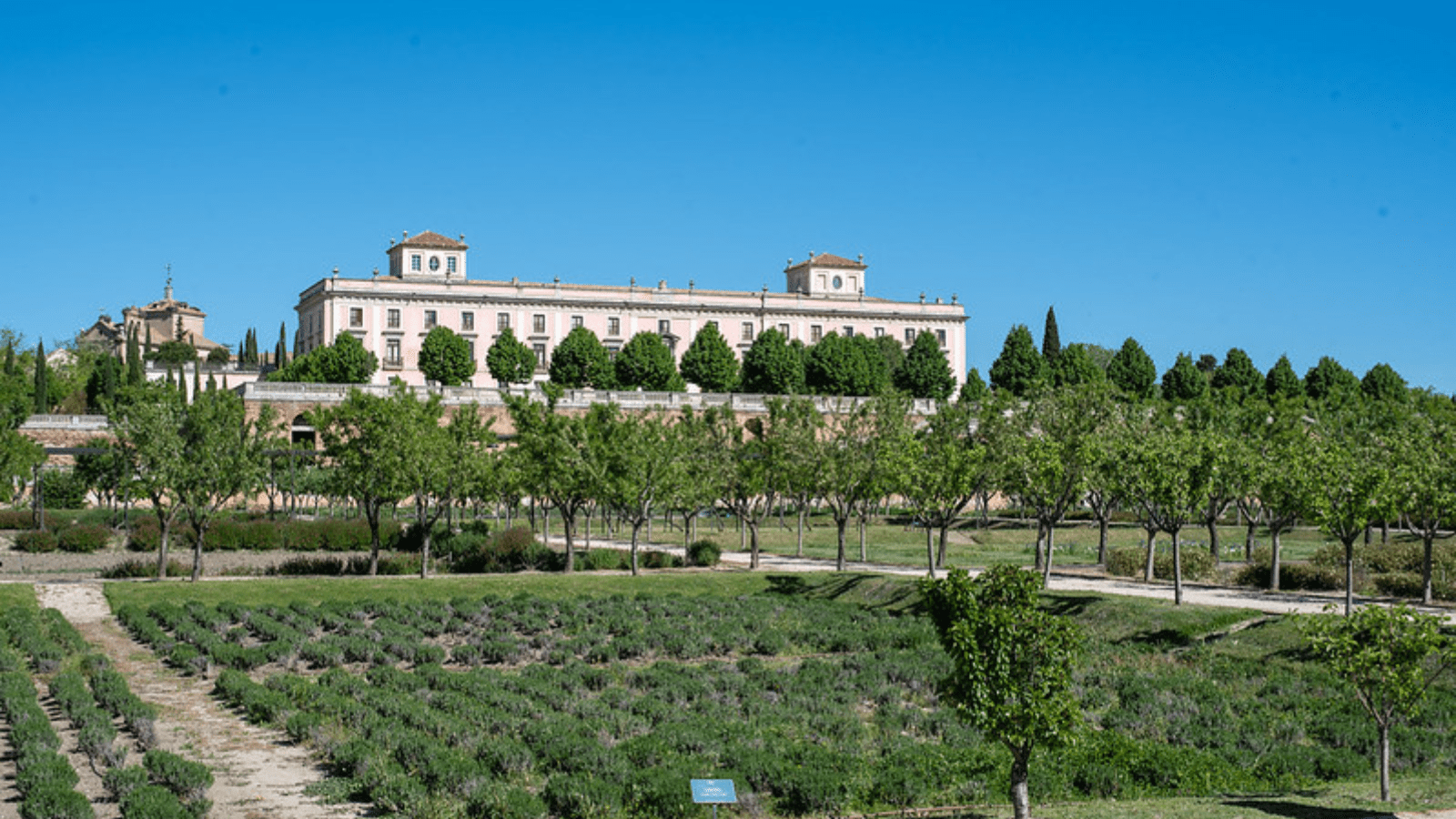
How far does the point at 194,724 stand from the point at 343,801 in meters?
5.54

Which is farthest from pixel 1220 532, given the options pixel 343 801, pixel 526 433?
pixel 343 801

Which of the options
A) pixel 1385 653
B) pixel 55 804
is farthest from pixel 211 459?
pixel 1385 653

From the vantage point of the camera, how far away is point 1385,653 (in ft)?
49.6

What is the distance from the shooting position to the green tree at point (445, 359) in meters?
104

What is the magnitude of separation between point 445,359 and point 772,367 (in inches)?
1035

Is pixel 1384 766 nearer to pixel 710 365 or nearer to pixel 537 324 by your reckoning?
pixel 710 365

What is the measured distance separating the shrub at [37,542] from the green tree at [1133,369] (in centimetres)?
7816

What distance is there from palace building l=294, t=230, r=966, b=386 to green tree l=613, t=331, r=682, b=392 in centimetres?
1739

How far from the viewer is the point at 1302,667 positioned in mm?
24375

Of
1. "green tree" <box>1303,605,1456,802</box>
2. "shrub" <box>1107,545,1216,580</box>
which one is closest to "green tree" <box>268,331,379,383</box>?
"shrub" <box>1107,545,1216,580</box>

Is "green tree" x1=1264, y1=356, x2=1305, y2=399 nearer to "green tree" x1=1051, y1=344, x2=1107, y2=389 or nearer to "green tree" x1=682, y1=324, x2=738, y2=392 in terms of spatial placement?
"green tree" x1=1051, y1=344, x2=1107, y2=389

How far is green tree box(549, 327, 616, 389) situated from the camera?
103812mm

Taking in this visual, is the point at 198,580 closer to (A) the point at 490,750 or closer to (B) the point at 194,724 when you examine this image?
(B) the point at 194,724

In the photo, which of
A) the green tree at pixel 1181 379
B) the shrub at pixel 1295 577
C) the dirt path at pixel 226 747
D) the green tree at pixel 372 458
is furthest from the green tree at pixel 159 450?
the green tree at pixel 1181 379
